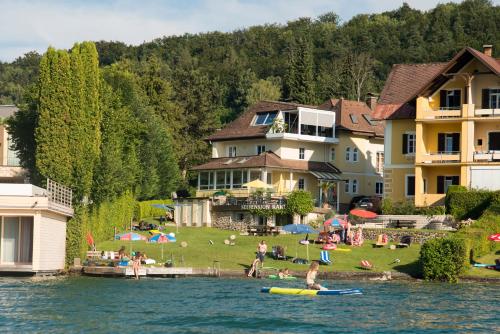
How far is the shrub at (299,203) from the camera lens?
76438 millimetres

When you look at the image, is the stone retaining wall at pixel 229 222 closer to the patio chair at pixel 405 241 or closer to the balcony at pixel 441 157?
the balcony at pixel 441 157

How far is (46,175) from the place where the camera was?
62250 mm

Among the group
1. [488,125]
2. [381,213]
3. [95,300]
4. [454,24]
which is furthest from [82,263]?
[454,24]

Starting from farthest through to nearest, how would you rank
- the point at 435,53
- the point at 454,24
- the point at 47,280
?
the point at 454,24 → the point at 435,53 → the point at 47,280

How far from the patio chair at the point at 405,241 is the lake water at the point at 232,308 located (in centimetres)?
1015

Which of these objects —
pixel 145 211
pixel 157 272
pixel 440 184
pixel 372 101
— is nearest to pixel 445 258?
pixel 157 272

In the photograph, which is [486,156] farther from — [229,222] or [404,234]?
[229,222]

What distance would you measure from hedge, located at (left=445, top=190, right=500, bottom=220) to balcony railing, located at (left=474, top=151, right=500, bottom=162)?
10.2 ft

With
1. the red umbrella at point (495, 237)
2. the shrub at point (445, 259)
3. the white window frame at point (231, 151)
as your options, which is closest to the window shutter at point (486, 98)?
the red umbrella at point (495, 237)

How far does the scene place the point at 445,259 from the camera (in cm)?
5419

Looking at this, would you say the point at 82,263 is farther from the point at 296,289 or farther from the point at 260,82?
the point at 260,82

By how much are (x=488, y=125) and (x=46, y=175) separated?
3186 cm

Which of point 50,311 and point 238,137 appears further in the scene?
point 238,137

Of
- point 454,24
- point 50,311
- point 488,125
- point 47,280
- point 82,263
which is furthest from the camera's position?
point 454,24
